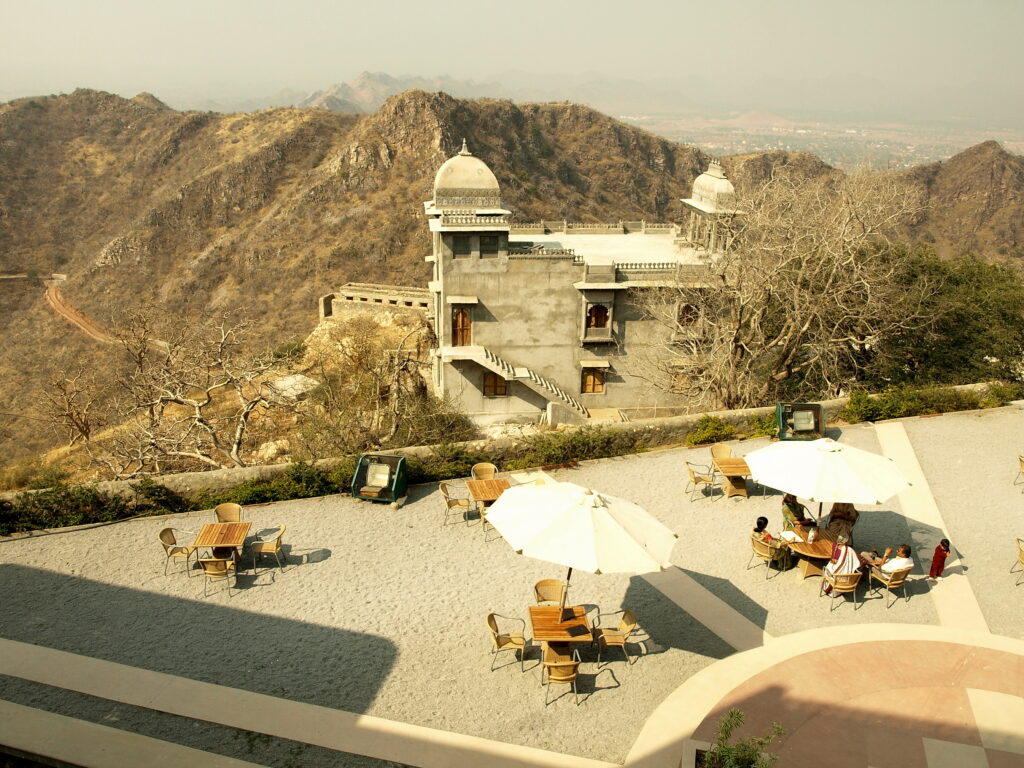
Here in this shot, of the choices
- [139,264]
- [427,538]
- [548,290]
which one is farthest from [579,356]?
[139,264]

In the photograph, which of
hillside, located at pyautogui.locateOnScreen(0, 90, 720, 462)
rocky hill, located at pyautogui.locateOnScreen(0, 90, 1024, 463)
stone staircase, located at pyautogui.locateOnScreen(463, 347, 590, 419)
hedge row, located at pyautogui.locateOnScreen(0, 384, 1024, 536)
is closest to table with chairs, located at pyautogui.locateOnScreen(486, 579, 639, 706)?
hedge row, located at pyautogui.locateOnScreen(0, 384, 1024, 536)

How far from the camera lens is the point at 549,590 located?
44.1ft

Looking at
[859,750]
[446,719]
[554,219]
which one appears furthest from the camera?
[554,219]

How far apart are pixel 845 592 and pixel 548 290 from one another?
20.5 meters

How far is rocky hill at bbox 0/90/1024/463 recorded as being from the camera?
2921 inches

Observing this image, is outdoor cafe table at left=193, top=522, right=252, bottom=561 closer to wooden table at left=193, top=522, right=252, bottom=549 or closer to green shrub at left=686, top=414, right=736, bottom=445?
wooden table at left=193, top=522, right=252, bottom=549

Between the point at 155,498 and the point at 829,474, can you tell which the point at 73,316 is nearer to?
the point at 155,498

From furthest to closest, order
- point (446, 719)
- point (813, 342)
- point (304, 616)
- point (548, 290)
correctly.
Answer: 1. point (548, 290)
2. point (813, 342)
3. point (304, 616)
4. point (446, 719)

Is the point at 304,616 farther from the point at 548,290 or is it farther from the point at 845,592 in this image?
the point at 548,290

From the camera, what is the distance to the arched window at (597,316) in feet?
109

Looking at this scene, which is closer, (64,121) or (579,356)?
(579,356)

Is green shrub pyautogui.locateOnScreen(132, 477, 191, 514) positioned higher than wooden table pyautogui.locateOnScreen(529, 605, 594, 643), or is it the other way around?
wooden table pyautogui.locateOnScreen(529, 605, 594, 643)

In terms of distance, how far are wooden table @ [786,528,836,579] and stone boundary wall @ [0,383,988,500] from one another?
255 inches

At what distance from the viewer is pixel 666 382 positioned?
3466 centimetres
